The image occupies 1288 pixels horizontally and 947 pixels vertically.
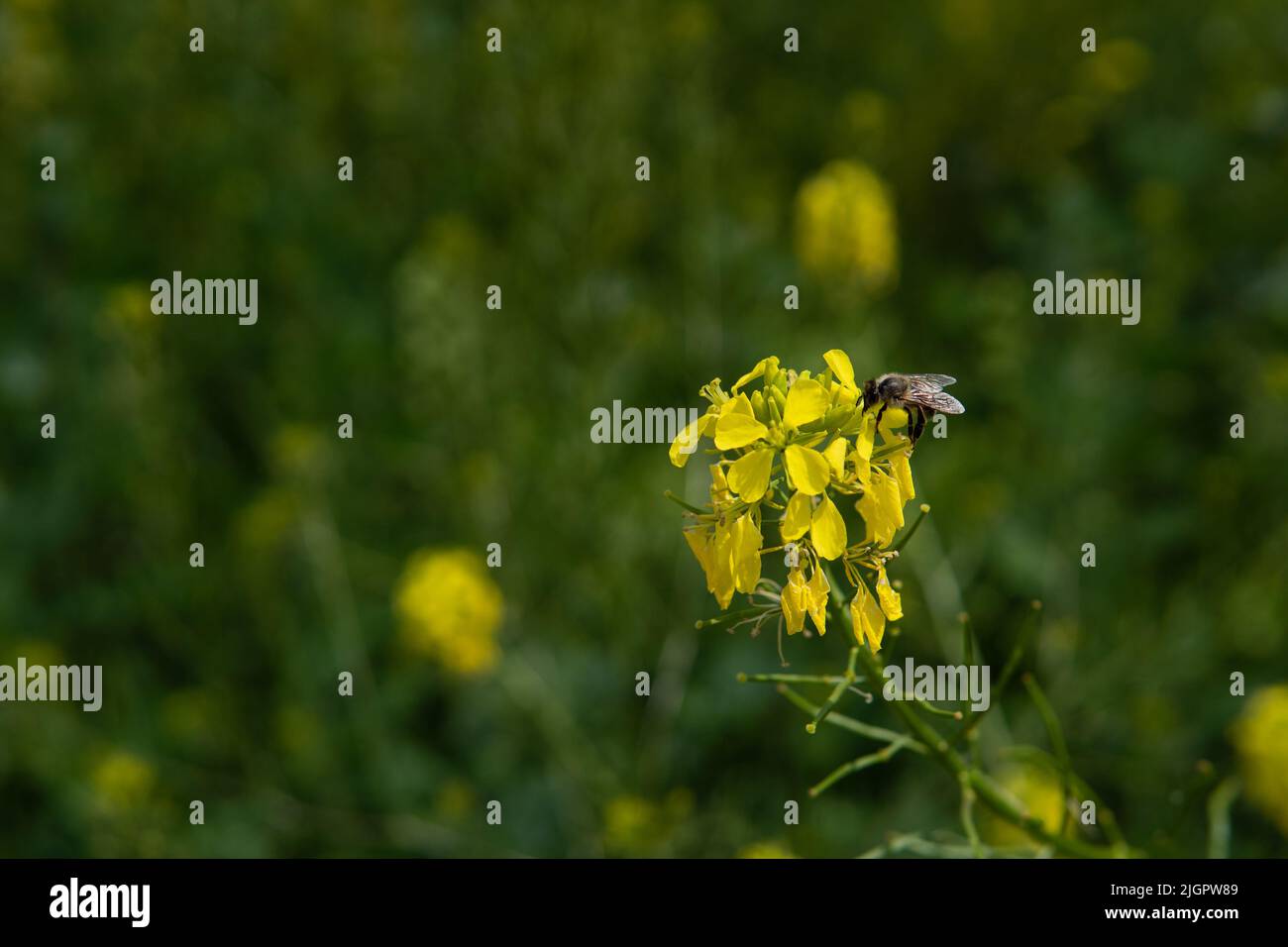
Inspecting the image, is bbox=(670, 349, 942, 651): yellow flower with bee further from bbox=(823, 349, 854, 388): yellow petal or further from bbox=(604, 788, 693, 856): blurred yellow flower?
bbox=(604, 788, 693, 856): blurred yellow flower

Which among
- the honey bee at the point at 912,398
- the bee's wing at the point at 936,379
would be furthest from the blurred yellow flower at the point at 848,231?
the honey bee at the point at 912,398

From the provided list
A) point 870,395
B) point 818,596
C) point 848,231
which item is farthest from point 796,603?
point 848,231

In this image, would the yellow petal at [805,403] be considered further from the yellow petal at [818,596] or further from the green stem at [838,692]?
the green stem at [838,692]

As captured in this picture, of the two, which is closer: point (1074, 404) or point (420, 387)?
point (1074, 404)

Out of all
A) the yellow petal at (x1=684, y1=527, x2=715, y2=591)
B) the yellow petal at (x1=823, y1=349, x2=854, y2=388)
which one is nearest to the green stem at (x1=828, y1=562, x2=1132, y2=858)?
the yellow petal at (x1=684, y1=527, x2=715, y2=591)

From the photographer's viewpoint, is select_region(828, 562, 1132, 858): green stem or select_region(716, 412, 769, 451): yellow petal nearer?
select_region(716, 412, 769, 451): yellow petal
